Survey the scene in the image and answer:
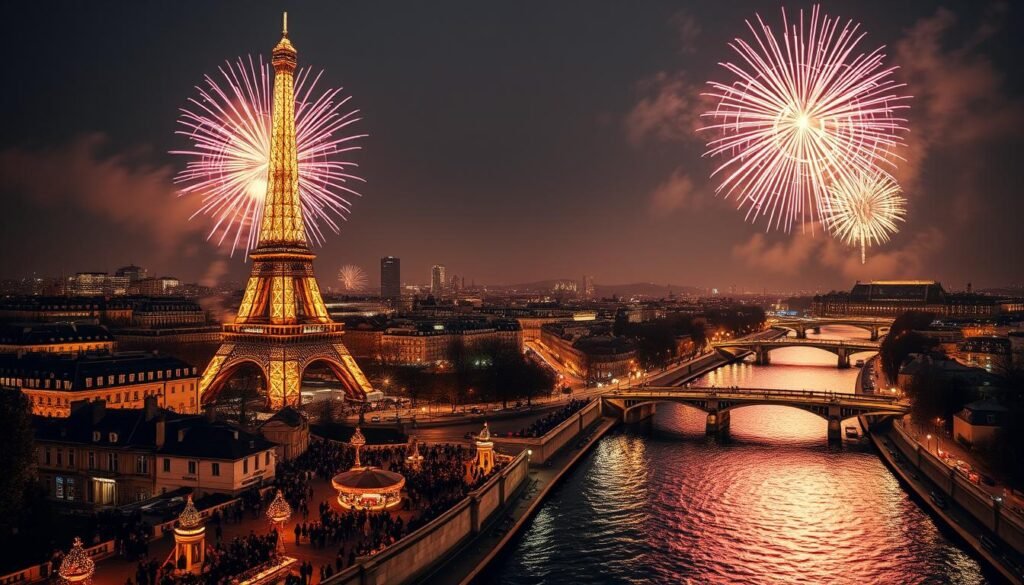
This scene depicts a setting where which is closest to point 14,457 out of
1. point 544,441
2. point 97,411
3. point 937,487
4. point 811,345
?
point 97,411

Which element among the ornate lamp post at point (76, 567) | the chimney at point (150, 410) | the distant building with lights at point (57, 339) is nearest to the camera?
the ornate lamp post at point (76, 567)

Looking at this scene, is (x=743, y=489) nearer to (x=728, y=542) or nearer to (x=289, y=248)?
(x=728, y=542)

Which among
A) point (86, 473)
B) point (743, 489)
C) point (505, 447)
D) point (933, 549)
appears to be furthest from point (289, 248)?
point (933, 549)

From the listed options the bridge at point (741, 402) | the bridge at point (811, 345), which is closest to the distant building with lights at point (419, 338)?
the bridge at point (811, 345)

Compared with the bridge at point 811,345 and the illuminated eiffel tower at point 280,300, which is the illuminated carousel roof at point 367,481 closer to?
the illuminated eiffel tower at point 280,300

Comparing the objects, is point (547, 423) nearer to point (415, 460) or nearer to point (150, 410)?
point (415, 460)

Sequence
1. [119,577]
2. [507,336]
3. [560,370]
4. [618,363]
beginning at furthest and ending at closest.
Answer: [507,336] → [560,370] → [618,363] → [119,577]
